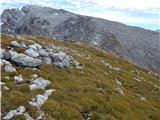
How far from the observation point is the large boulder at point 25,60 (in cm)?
3073

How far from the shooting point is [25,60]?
102 feet

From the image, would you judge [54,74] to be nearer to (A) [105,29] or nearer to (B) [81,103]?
(B) [81,103]

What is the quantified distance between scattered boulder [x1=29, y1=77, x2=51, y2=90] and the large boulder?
304 centimetres

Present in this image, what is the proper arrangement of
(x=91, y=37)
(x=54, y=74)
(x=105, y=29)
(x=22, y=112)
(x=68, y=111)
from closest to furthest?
(x=22, y=112) < (x=68, y=111) < (x=54, y=74) < (x=91, y=37) < (x=105, y=29)

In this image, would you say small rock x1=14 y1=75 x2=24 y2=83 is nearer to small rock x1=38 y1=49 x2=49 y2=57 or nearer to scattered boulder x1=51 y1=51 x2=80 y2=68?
scattered boulder x1=51 y1=51 x2=80 y2=68

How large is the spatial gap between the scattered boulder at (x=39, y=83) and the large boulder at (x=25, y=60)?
9.99 feet

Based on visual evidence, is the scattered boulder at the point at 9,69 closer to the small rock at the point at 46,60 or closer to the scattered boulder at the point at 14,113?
the small rock at the point at 46,60

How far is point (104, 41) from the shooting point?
176250mm

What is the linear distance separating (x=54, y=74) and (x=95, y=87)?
3.81 m

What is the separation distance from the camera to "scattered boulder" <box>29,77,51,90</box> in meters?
26.3

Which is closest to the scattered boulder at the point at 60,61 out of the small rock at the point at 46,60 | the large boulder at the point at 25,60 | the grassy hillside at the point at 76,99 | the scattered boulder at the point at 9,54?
the small rock at the point at 46,60

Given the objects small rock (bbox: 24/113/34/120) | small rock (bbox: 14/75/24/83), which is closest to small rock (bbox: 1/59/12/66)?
small rock (bbox: 14/75/24/83)

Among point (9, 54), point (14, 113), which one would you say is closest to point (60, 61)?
point (9, 54)

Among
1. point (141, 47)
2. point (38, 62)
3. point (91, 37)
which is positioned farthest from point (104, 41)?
point (38, 62)
